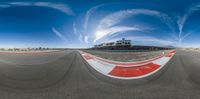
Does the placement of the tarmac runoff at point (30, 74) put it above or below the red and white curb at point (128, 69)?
above

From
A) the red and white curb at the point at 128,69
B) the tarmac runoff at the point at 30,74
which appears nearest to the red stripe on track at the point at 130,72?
the red and white curb at the point at 128,69

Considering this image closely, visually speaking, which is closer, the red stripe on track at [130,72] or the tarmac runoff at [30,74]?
the tarmac runoff at [30,74]

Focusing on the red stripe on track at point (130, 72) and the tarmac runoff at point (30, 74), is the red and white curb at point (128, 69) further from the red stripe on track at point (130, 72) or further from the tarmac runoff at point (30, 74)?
the tarmac runoff at point (30, 74)

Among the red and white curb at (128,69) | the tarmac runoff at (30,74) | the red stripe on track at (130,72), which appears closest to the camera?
the tarmac runoff at (30,74)

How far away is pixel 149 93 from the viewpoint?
3475 millimetres

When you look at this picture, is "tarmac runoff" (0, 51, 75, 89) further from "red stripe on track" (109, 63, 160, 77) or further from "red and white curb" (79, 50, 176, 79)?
"red stripe on track" (109, 63, 160, 77)

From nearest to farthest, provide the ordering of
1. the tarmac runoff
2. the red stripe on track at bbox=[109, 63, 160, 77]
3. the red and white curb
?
1. the tarmac runoff
2. the red and white curb
3. the red stripe on track at bbox=[109, 63, 160, 77]

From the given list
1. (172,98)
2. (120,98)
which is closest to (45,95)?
(120,98)

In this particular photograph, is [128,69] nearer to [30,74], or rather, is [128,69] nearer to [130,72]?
[130,72]

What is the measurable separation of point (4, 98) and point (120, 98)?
8.17 ft

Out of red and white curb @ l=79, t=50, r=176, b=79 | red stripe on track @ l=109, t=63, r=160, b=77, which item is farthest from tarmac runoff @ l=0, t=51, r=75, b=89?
red stripe on track @ l=109, t=63, r=160, b=77

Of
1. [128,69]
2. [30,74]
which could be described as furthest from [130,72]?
[30,74]

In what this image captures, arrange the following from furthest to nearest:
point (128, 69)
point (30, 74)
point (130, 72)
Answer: point (128, 69) → point (130, 72) → point (30, 74)

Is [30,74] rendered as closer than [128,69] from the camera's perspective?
Yes
